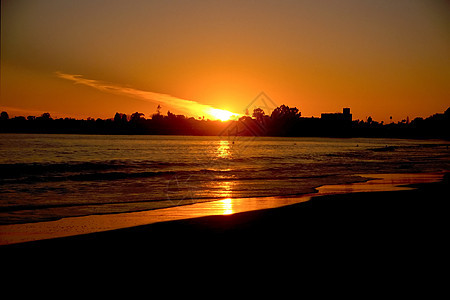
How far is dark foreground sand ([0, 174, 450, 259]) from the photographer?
29.4 ft

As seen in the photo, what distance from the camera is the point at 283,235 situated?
10375 mm

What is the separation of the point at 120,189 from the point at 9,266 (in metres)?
14.6

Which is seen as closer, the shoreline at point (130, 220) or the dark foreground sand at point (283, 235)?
the dark foreground sand at point (283, 235)

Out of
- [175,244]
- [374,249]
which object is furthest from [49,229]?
[374,249]

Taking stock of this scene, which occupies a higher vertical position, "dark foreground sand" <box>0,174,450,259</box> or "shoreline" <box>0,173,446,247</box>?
"dark foreground sand" <box>0,174,450,259</box>

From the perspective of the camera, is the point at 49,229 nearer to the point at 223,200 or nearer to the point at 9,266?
the point at 9,266

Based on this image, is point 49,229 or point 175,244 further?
point 49,229

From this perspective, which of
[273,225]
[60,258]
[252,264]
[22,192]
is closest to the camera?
[252,264]

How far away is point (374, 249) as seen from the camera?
8844 millimetres

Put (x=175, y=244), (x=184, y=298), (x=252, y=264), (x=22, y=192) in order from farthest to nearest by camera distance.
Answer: (x=22, y=192), (x=175, y=244), (x=252, y=264), (x=184, y=298)

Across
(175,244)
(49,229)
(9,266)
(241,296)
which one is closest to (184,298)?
(241,296)

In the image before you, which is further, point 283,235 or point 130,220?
point 130,220

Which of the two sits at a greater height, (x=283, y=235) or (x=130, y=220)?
(x=283, y=235)

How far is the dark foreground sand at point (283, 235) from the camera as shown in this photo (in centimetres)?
897
